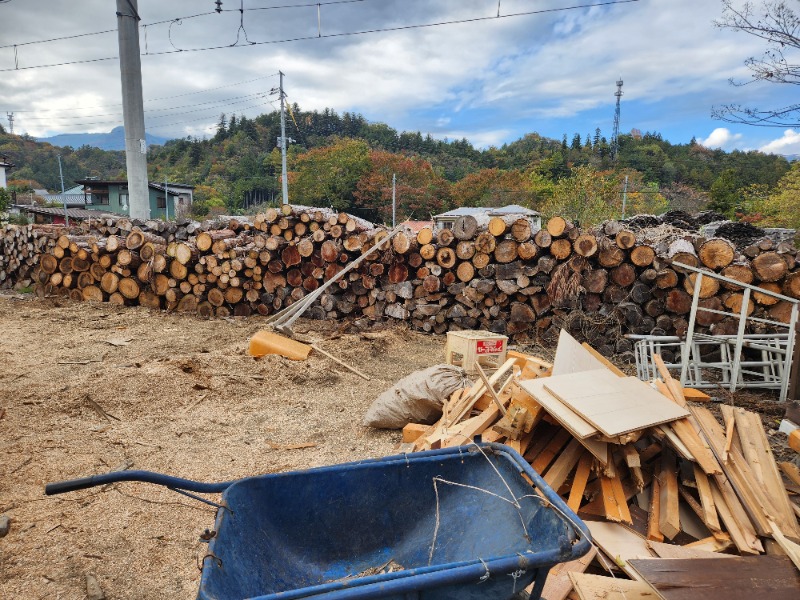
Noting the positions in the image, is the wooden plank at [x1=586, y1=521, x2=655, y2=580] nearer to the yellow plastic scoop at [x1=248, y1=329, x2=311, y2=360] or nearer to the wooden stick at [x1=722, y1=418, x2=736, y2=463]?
the wooden stick at [x1=722, y1=418, x2=736, y2=463]

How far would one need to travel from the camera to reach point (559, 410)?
2.63 m

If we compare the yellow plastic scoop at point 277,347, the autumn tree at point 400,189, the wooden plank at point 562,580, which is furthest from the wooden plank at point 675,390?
the autumn tree at point 400,189

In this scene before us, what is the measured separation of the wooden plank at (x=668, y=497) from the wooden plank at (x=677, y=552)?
0.10m

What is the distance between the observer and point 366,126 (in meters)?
59.9

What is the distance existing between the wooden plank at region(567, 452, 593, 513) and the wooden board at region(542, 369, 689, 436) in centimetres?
28

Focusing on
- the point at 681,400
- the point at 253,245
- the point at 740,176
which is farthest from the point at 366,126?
the point at 681,400

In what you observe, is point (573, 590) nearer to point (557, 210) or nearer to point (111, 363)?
point (111, 363)

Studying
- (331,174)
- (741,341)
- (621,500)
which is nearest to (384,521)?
(621,500)

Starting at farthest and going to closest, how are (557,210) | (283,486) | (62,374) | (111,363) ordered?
1. (557,210)
2. (111,363)
3. (62,374)
4. (283,486)

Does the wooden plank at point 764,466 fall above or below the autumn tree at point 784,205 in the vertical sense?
below

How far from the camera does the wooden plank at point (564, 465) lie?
2.58 metres

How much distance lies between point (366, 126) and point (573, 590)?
62.6 metres

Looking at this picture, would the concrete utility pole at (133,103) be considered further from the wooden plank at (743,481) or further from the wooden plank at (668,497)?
the wooden plank at (743,481)

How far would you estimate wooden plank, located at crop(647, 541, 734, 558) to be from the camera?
2158mm
